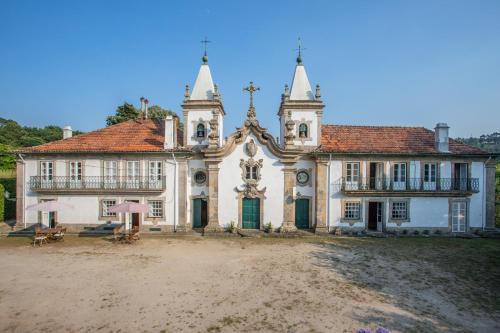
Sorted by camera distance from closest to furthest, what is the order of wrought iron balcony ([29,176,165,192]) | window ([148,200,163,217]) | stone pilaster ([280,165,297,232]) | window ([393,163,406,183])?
wrought iron balcony ([29,176,165,192]) → stone pilaster ([280,165,297,232]) → window ([148,200,163,217]) → window ([393,163,406,183])

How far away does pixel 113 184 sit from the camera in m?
20.4

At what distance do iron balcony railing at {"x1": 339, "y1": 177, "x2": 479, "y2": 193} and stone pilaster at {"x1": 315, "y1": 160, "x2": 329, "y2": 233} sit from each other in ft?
4.74

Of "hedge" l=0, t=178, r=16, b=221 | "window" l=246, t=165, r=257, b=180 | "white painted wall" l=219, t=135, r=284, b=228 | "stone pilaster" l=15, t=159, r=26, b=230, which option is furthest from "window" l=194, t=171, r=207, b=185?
"hedge" l=0, t=178, r=16, b=221

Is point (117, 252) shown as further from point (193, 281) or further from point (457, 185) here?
point (457, 185)

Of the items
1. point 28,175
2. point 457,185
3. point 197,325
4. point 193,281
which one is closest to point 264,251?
point 193,281

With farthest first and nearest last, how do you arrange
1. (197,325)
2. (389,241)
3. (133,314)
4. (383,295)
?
(389,241)
(383,295)
(133,314)
(197,325)

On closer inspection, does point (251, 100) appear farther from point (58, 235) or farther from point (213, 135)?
point (58, 235)

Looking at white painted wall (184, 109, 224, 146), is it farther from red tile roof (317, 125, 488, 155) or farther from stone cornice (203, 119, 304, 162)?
red tile roof (317, 125, 488, 155)

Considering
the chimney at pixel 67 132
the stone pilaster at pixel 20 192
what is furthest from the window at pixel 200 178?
the stone pilaster at pixel 20 192

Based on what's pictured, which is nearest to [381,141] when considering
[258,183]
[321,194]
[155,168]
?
[321,194]

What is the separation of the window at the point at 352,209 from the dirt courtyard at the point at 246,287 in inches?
146

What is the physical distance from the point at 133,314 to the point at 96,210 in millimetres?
14465

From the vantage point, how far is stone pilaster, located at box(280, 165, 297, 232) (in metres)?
20.4

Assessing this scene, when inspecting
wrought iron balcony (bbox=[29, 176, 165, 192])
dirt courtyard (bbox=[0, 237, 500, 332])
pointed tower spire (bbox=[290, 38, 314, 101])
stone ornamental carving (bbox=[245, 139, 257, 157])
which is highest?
pointed tower spire (bbox=[290, 38, 314, 101])
